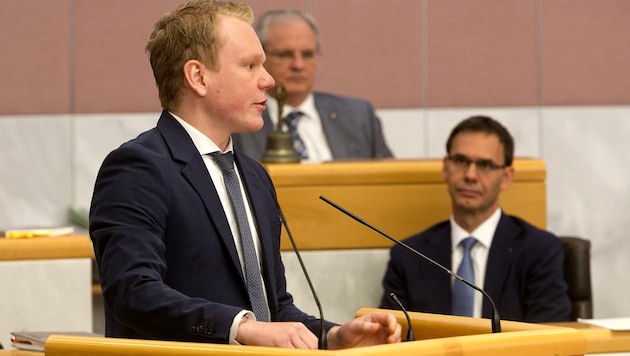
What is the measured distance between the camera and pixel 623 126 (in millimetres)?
6844

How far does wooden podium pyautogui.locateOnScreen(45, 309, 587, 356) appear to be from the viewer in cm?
213

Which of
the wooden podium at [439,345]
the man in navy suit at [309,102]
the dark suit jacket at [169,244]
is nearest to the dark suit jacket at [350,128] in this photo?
the man in navy suit at [309,102]

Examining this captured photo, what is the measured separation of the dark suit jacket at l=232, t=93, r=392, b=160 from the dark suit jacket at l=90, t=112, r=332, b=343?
3.06m

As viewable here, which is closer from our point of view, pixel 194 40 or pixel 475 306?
pixel 194 40

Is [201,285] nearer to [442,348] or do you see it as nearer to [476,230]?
[442,348]

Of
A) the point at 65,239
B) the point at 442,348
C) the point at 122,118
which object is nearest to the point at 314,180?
the point at 65,239

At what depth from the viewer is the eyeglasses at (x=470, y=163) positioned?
15.6 ft

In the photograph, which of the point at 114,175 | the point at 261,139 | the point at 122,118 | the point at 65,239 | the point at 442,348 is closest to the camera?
the point at 442,348

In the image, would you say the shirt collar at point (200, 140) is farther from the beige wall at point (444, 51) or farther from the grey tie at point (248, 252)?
the beige wall at point (444, 51)

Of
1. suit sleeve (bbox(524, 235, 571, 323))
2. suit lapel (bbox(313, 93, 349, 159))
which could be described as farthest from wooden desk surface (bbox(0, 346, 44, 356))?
suit lapel (bbox(313, 93, 349, 159))

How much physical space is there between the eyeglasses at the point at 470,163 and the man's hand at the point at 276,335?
A: 2.52 m

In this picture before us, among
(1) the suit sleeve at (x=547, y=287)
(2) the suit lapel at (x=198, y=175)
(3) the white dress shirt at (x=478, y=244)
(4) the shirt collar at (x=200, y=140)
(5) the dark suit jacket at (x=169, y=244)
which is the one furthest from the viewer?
(3) the white dress shirt at (x=478, y=244)

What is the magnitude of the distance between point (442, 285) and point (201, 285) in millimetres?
2138

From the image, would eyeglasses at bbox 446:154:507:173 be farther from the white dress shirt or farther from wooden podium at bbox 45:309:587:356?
wooden podium at bbox 45:309:587:356
